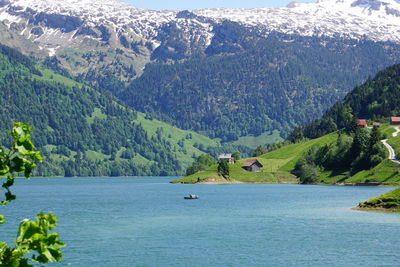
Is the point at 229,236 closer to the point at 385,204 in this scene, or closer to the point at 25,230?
the point at 385,204

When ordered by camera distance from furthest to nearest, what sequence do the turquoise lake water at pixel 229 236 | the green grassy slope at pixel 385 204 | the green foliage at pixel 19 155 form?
the green grassy slope at pixel 385 204 → the turquoise lake water at pixel 229 236 → the green foliage at pixel 19 155

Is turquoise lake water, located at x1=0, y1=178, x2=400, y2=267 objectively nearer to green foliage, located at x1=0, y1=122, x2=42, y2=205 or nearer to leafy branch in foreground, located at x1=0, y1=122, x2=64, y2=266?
leafy branch in foreground, located at x1=0, y1=122, x2=64, y2=266

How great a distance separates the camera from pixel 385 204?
136250mm

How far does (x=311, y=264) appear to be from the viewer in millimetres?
74438

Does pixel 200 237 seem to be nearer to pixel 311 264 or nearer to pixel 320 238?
pixel 320 238

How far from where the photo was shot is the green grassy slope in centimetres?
13462

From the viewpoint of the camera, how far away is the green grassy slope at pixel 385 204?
134625mm

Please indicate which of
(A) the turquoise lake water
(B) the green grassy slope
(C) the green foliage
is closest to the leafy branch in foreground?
(C) the green foliage

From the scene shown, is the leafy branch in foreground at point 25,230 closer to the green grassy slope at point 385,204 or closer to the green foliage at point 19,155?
the green foliage at point 19,155

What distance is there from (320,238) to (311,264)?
22.4m

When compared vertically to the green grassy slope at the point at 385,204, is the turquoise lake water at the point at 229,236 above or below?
below

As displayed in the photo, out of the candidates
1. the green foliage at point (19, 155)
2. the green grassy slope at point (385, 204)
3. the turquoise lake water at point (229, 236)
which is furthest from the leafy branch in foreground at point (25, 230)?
the green grassy slope at point (385, 204)

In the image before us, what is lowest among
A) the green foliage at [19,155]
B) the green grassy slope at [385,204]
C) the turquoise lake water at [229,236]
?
the turquoise lake water at [229,236]

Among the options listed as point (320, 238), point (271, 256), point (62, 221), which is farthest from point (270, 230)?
point (62, 221)
